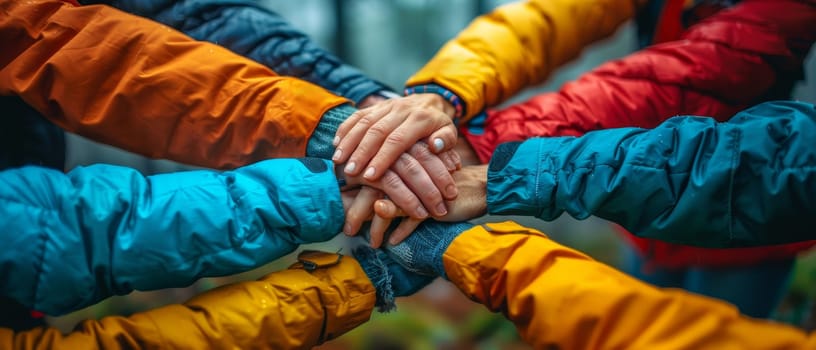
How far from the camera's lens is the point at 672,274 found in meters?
1.90

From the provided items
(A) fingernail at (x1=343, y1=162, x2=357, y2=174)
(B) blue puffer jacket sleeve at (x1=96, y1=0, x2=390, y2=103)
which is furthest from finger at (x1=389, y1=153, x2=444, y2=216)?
(B) blue puffer jacket sleeve at (x1=96, y1=0, x2=390, y2=103)

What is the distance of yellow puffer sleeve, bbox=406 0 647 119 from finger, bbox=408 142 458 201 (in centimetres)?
26

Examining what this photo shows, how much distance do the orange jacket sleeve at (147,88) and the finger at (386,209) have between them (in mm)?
263

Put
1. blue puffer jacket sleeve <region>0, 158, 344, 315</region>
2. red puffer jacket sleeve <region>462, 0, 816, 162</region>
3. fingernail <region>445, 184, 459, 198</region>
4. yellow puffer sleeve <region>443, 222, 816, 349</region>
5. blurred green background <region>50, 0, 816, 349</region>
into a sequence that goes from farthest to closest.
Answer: blurred green background <region>50, 0, 816, 349</region>, red puffer jacket sleeve <region>462, 0, 816, 162</region>, fingernail <region>445, 184, 459, 198</region>, blue puffer jacket sleeve <region>0, 158, 344, 315</region>, yellow puffer sleeve <region>443, 222, 816, 349</region>

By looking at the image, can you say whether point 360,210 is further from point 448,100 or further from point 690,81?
point 690,81

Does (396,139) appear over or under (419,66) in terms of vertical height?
over

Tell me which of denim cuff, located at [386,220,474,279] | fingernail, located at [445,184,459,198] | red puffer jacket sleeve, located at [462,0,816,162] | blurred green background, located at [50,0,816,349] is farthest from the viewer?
blurred green background, located at [50,0,816,349]

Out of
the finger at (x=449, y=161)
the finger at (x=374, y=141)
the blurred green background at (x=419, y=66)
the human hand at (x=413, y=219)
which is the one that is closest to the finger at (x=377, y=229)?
the human hand at (x=413, y=219)

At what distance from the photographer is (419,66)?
2.16 meters

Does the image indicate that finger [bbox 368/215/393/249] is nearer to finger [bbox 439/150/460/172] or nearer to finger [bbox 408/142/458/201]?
finger [bbox 408/142/458/201]

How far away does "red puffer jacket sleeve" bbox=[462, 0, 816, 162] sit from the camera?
1365 millimetres

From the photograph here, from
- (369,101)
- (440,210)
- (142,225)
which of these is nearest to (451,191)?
(440,210)

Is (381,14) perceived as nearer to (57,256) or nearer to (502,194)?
(502,194)

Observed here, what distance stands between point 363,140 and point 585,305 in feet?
2.10
